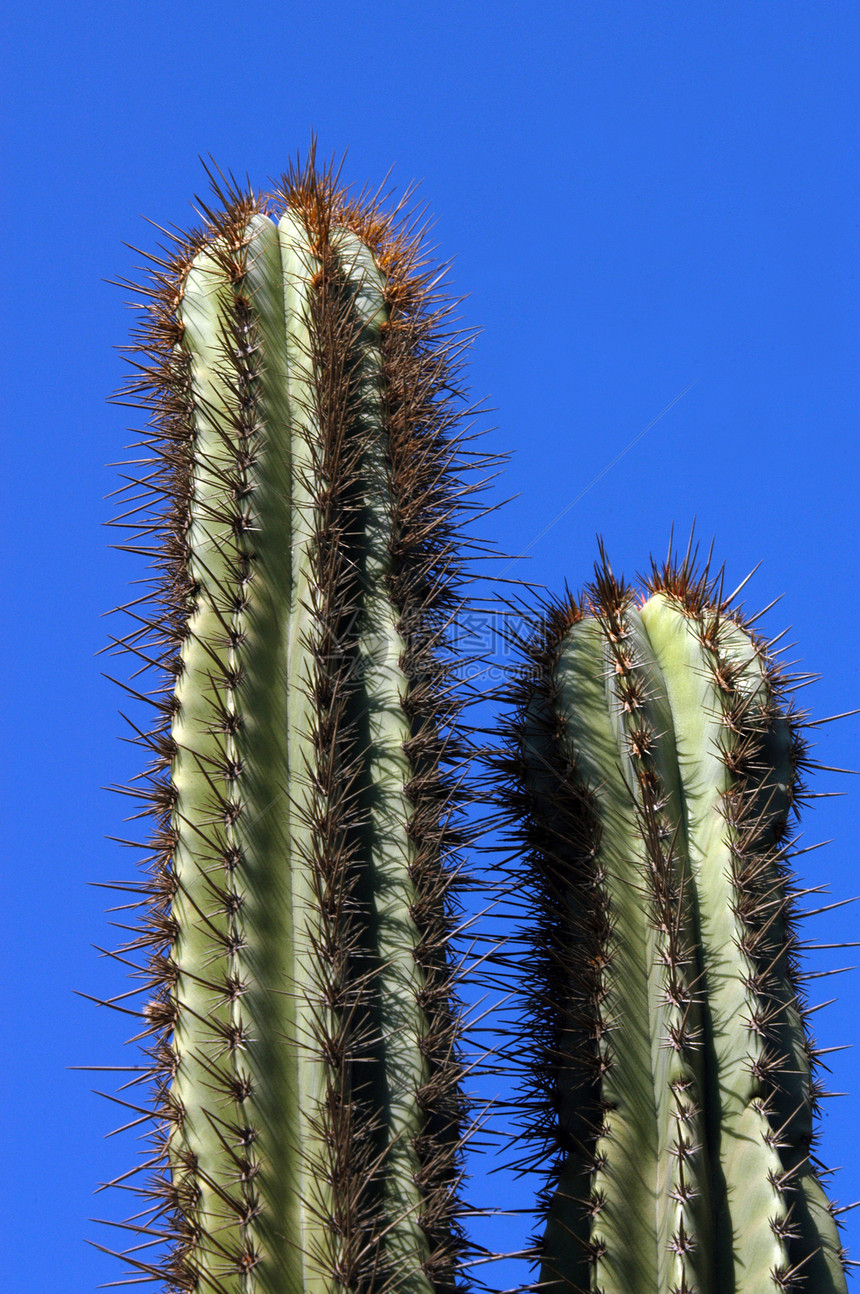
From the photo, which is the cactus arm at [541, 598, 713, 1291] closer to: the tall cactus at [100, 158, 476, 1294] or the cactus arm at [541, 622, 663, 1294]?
the cactus arm at [541, 622, 663, 1294]

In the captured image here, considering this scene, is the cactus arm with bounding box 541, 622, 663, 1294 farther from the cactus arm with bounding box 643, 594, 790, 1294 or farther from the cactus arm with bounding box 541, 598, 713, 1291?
the cactus arm with bounding box 643, 594, 790, 1294

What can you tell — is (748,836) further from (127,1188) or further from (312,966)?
(127,1188)

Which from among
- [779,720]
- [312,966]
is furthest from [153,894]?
[779,720]

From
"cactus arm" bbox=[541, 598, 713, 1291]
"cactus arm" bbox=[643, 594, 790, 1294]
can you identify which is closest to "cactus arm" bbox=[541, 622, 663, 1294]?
"cactus arm" bbox=[541, 598, 713, 1291]

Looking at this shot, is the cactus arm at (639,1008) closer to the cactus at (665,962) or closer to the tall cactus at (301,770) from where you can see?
the cactus at (665,962)

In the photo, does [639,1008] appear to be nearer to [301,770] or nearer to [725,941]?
[725,941]
